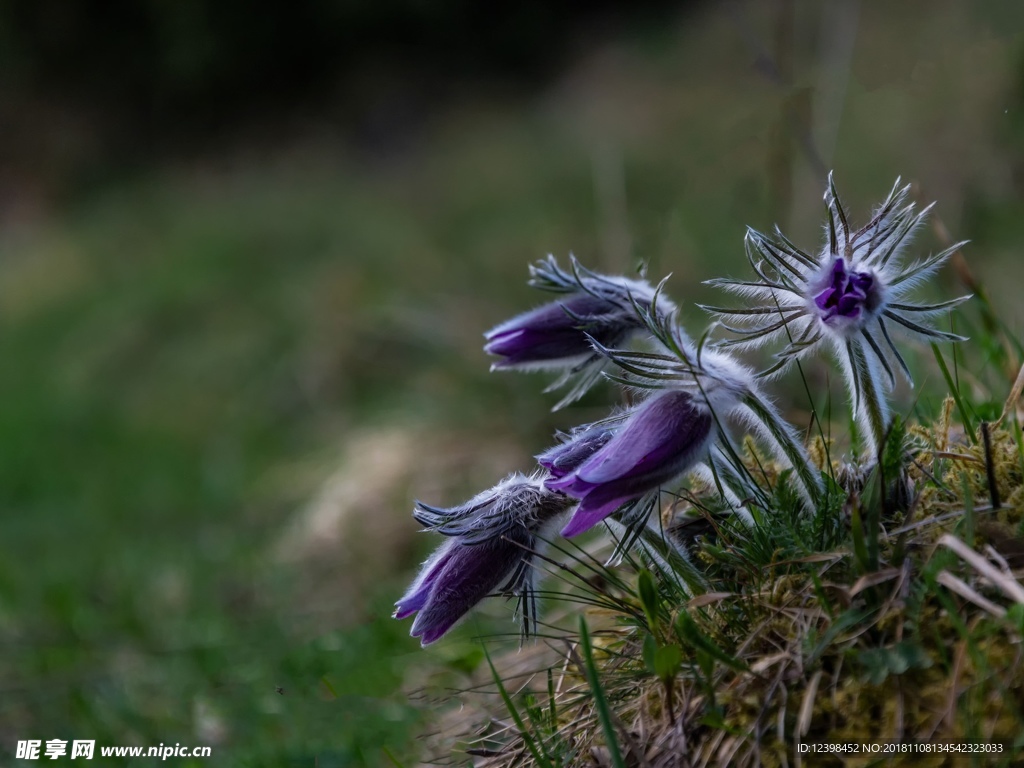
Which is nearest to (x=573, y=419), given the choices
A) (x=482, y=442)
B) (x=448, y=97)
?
(x=482, y=442)

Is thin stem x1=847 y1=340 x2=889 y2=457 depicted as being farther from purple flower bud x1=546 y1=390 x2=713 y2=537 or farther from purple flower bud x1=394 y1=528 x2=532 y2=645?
purple flower bud x1=394 y1=528 x2=532 y2=645

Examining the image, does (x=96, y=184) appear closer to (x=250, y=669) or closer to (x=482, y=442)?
(x=482, y=442)

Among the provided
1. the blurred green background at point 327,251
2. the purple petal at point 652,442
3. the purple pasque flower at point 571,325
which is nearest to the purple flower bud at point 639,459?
the purple petal at point 652,442

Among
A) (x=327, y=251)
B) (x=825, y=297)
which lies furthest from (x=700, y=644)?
(x=327, y=251)

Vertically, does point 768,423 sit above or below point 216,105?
below

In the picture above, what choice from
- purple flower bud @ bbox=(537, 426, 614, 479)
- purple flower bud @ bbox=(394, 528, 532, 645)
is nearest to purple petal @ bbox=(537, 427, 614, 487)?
A: purple flower bud @ bbox=(537, 426, 614, 479)

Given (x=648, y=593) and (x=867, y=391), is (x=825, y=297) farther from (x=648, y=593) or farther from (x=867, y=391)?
(x=648, y=593)

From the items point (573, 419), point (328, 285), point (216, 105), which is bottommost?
point (573, 419)

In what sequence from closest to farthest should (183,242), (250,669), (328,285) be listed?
(250,669) → (328,285) → (183,242)
